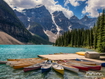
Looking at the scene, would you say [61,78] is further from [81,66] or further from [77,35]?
[77,35]

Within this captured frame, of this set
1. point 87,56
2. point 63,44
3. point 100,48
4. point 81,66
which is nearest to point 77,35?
point 63,44

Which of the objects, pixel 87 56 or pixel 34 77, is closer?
pixel 34 77

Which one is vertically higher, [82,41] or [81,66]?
[82,41]

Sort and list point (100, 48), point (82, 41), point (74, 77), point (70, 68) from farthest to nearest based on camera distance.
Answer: point (82, 41), point (100, 48), point (70, 68), point (74, 77)

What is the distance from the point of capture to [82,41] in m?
112

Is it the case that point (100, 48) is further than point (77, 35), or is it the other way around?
point (77, 35)

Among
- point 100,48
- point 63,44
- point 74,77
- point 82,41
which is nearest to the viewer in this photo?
point 74,77

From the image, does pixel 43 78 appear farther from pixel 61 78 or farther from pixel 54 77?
pixel 61 78

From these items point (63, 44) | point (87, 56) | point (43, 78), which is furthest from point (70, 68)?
point (63, 44)

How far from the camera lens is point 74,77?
50.7 ft

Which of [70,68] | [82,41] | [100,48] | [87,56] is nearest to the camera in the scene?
[70,68]

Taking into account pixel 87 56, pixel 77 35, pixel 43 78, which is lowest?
pixel 43 78

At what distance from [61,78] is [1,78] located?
322 inches

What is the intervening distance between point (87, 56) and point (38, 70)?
15.2 m
